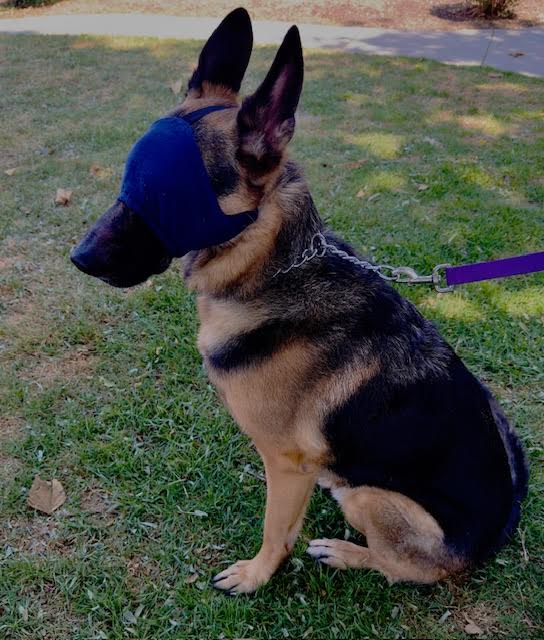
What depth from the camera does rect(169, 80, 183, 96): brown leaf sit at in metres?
8.85

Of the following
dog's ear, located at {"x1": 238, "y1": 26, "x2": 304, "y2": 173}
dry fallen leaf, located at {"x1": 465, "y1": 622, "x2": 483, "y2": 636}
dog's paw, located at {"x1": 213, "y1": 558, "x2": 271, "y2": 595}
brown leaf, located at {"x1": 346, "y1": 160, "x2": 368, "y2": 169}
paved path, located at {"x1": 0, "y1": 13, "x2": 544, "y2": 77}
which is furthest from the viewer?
paved path, located at {"x1": 0, "y1": 13, "x2": 544, "y2": 77}

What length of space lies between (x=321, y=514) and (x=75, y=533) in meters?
1.39

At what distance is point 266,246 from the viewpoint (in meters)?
2.40

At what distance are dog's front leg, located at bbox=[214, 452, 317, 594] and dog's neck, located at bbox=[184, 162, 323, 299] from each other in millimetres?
831

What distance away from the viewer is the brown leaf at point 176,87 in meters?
8.85

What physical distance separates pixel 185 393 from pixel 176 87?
6.73m

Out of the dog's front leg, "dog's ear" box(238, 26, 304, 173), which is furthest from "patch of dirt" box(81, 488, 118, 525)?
"dog's ear" box(238, 26, 304, 173)

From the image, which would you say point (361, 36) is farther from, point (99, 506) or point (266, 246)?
point (99, 506)

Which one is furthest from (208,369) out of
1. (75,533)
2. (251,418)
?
(75,533)

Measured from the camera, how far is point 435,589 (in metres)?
2.88

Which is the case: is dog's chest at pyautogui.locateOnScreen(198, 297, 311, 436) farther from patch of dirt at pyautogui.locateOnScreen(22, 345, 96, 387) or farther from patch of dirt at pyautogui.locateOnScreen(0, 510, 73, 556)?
patch of dirt at pyautogui.locateOnScreen(22, 345, 96, 387)

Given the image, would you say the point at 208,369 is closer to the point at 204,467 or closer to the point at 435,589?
the point at 204,467

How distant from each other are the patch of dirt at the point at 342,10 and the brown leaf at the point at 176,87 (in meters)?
A: 5.94

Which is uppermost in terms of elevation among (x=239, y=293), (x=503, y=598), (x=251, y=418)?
(x=239, y=293)
